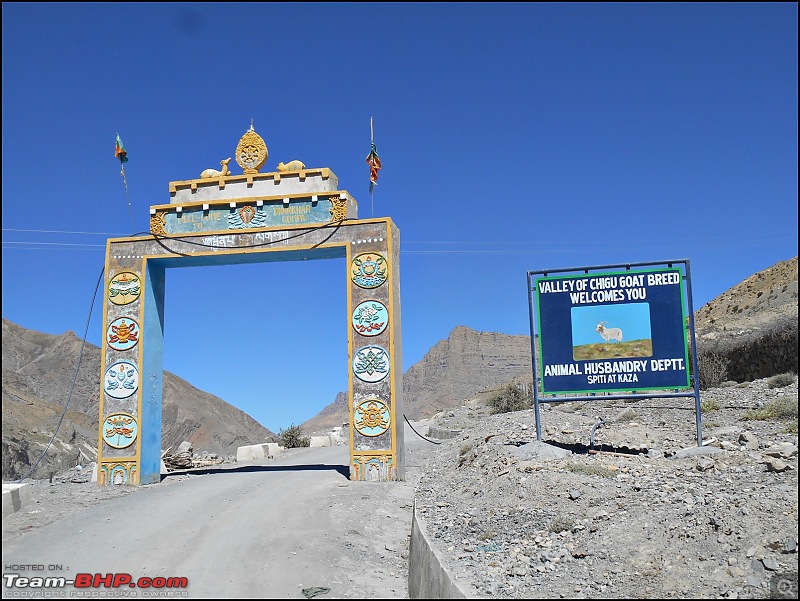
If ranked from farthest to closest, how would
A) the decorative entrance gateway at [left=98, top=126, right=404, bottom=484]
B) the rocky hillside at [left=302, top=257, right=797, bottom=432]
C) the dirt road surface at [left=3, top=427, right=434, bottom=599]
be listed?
1. the rocky hillside at [left=302, top=257, right=797, bottom=432]
2. the decorative entrance gateway at [left=98, top=126, right=404, bottom=484]
3. the dirt road surface at [left=3, top=427, right=434, bottom=599]

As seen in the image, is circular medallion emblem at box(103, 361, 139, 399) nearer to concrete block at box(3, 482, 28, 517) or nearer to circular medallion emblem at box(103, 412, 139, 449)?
circular medallion emblem at box(103, 412, 139, 449)

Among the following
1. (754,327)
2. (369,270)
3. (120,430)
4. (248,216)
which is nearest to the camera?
(369,270)

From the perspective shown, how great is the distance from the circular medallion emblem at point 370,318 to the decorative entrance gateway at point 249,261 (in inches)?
0.9

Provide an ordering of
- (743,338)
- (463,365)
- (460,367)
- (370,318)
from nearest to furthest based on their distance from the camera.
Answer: (370,318)
(743,338)
(460,367)
(463,365)

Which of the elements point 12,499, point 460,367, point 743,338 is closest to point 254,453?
point 12,499

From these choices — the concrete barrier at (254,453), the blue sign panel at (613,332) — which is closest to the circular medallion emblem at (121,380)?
the concrete barrier at (254,453)

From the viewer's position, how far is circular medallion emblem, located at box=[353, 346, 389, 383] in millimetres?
15242

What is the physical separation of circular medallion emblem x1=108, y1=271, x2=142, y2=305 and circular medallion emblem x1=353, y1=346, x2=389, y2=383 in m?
5.77

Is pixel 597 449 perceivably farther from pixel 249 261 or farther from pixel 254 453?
pixel 254 453

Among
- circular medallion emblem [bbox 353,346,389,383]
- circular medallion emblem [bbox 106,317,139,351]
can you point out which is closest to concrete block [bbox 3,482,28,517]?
circular medallion emblem [bbox 106,317,139,351]

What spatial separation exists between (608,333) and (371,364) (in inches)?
206

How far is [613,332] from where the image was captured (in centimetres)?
1299

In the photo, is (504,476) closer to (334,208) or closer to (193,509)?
(193,509)

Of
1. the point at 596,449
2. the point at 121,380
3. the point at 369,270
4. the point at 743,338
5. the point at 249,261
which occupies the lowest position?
the point at 596,449
